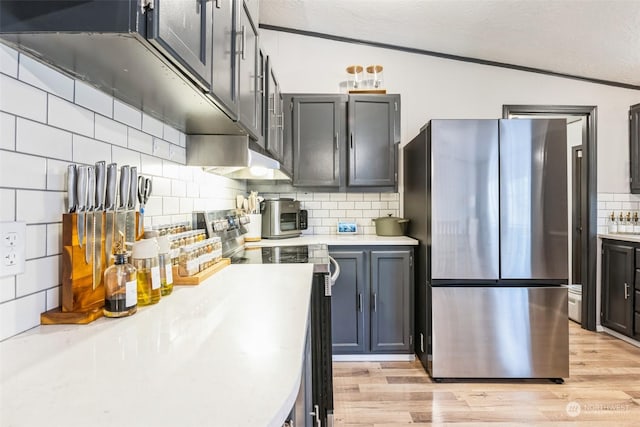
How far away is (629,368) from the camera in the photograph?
2.54 metres

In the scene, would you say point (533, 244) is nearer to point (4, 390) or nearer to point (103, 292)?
point (103, 292)

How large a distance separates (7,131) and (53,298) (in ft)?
1.37

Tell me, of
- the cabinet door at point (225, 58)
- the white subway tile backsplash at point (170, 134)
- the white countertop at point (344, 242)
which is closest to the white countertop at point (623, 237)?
the white countertop at point (344, 242)

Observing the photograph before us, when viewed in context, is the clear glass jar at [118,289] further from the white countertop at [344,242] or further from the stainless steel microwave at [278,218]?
the stainless steel microwave at [278,218]

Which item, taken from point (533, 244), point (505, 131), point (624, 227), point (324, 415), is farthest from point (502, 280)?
point (624, 227)

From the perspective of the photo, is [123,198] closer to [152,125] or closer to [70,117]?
[70,117]

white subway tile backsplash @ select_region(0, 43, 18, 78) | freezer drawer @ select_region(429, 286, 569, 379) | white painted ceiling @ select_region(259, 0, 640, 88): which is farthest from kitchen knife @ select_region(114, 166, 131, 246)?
white painted ceiling @ select_region(259, 0, 640, 88)

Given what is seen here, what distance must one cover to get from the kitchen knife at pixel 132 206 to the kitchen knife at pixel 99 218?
0.12 m

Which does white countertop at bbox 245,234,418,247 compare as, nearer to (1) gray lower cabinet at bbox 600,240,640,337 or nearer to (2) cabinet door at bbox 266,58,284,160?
(2) cabinet door at bbox 266,58,284,160

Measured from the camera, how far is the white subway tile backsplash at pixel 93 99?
99 cm

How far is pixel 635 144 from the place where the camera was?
3.29 metres

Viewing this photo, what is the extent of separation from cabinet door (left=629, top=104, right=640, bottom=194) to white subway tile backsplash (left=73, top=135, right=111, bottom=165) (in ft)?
13.7

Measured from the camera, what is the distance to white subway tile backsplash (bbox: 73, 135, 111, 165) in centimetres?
99

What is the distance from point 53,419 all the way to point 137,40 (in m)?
0.65
